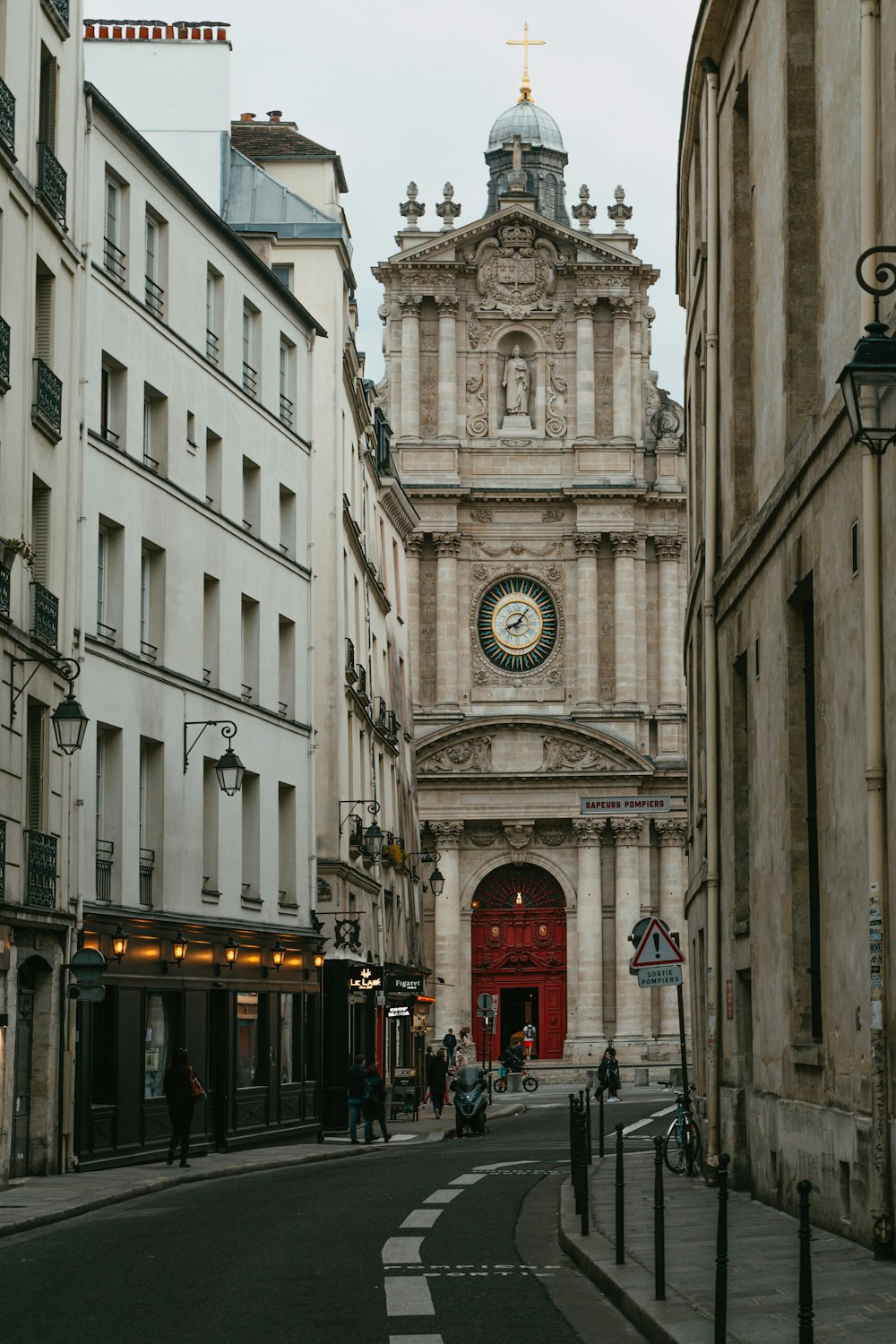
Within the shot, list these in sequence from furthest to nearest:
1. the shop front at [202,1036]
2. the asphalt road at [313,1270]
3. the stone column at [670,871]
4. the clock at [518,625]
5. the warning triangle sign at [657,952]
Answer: the clock at [518,625]
the stone column at [670,871]
the shop front at [202,1036]
the warning triangle sign at [657,952]
the asphalt road at [313,1270]

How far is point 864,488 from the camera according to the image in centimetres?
1450

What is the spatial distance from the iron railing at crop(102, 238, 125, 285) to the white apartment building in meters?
1.67

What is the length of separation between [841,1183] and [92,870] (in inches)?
584

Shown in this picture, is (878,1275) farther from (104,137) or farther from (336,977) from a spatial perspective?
(336,977)

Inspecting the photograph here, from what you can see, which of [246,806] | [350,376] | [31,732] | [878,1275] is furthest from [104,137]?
[878,1275]

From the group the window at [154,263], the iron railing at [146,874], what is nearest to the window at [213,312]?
the window at [154,263]

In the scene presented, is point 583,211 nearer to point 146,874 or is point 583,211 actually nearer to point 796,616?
point 146,874

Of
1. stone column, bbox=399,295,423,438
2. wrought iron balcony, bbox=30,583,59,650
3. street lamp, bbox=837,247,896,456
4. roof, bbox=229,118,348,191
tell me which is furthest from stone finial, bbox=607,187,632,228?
street lamp, bbox=837,247,896,456

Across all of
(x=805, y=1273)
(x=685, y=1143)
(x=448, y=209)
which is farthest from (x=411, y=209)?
(x=805, y=1273)

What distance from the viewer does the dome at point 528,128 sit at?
81375mm

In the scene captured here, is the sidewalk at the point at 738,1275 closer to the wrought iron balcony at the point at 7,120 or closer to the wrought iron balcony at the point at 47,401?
the wrought iron balcony at the point at 47,401

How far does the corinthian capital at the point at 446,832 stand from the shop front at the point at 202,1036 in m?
30.5

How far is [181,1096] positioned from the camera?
27391 mm

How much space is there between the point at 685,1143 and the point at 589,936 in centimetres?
4455
